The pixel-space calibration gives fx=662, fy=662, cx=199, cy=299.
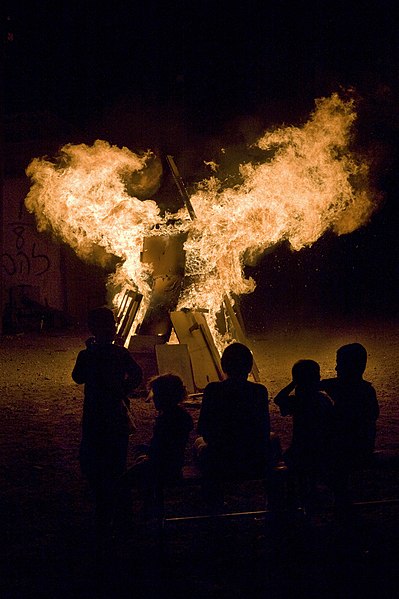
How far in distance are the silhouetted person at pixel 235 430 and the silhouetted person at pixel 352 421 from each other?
1.73 ft

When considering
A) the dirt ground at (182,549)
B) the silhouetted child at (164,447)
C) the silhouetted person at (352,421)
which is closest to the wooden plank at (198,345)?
the dirt ground at (182,549)

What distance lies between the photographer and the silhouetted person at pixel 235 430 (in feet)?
13.6

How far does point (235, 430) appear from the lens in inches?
164

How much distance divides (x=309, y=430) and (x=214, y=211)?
18.7 feet

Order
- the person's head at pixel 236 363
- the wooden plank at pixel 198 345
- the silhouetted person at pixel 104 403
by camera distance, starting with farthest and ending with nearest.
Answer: the wooden plank at pixel 198 345 → the silhouetted person at pixel 104 403 → the person's head at pixel 236 363

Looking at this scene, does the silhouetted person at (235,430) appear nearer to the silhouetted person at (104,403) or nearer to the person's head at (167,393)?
the person's head at (167,393)

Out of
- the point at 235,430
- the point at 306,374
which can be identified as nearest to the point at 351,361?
the point at 306,374

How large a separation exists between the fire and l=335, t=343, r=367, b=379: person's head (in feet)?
16.5

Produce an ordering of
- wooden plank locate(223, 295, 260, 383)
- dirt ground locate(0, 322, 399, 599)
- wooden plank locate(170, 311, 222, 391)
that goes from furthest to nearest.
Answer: wooden plank locate(223, 295, 260, 383)
wooden plank locate(170, 311, 222, 391)
dirt ground locate(0, 322, 399, 599)

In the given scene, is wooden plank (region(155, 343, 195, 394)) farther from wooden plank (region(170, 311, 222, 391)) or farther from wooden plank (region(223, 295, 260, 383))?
wooden plank (region(223, 295, 260, 383))

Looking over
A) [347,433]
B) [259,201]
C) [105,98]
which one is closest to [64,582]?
[347,433]

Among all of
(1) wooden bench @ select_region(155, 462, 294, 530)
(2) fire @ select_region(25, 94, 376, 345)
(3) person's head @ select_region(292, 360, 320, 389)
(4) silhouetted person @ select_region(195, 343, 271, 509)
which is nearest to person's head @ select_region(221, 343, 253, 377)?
(4) silhouetted person @ select_region(195, 343, 271, 509)

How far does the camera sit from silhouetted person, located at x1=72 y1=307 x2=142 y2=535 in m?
4.51

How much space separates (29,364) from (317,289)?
1407cm
